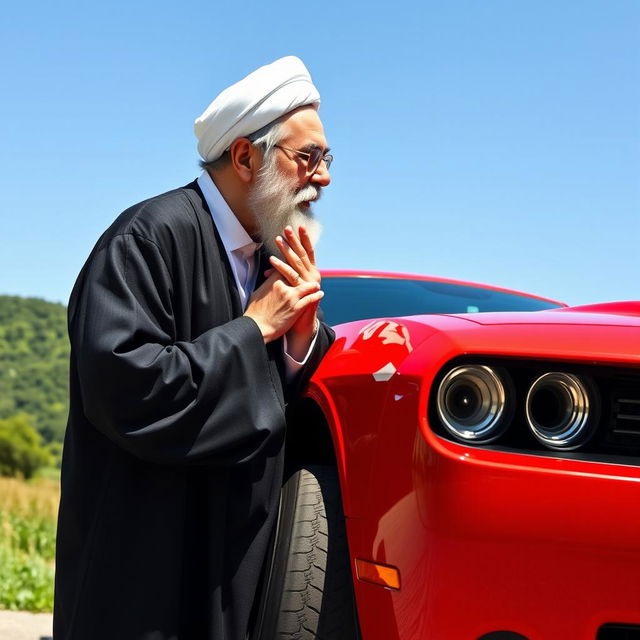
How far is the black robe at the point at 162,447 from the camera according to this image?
2.04 metres

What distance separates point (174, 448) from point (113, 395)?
188 mm

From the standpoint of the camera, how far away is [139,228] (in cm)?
223

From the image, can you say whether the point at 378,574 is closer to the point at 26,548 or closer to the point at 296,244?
the point at 296,244

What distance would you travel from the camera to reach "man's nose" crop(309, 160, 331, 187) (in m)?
2.50

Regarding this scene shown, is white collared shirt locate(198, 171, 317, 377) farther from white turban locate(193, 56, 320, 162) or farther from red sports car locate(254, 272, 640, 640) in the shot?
red sports car locate(254, 272, 640, 640)

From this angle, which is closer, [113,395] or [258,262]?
[113,395]

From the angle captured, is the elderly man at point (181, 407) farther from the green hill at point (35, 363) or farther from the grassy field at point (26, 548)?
the green hill at point (35, 363)

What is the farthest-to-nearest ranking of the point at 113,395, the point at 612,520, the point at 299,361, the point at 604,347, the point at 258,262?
the point at 258,262 < the point at 299,361 < the point at 113,395 < the point at 604,347 < the point at 612,520

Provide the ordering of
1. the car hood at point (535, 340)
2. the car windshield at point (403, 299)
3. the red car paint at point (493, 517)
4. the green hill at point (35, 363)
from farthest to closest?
the green hill at point (35, 363)
the car windshield at point (403, 299)
the car hood at point (535, 340)
the red car paint at point (493, 517)

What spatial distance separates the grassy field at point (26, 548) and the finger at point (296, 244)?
3378mm

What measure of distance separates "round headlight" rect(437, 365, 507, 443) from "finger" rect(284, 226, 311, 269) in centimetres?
68

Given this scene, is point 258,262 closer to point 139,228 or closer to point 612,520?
point 139,228

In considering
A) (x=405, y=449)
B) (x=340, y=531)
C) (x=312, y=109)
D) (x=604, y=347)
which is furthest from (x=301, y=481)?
(x=312, y=109)

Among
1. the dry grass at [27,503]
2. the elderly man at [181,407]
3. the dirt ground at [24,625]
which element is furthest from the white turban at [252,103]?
the dry grass at [27,503]
